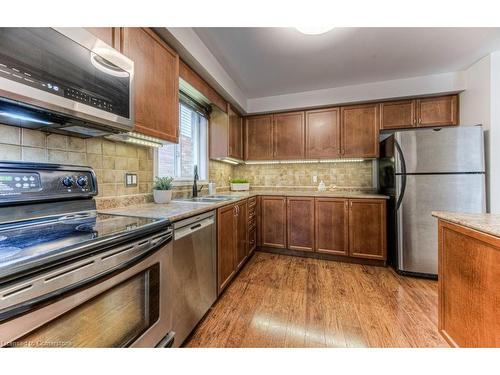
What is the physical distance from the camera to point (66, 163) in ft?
3.94

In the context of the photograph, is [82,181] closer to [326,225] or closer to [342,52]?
[342,52]

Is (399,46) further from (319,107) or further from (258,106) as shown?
(258,106)

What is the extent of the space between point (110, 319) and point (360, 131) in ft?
11.0

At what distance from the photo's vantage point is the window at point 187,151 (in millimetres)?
2146

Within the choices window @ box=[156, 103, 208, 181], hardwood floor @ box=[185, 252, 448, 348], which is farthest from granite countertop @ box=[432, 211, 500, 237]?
window @ box=[156, 103, 208, 181]

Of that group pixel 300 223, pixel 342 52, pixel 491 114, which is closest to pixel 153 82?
pixel 342 52

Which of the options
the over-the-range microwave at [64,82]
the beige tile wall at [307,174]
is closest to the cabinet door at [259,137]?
the beige tile wall at [307,174]

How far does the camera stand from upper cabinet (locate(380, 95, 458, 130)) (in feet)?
8.89

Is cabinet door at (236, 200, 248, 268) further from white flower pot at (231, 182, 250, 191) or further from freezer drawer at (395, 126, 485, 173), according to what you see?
freezer drawer at (395, 126, 485, 173)

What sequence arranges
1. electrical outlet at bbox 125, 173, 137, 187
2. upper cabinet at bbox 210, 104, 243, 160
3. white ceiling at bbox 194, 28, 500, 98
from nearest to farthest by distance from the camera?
electrical outlet at bbox 125, 173, 137, 187 < white ceiling at bbox 194, 28, 500, 98 < upper cabinet at bbox 210, 104, 243, 160

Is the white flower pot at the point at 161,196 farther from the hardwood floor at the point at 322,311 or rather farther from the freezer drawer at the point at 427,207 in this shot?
the freezer drawer at the point at 427,207

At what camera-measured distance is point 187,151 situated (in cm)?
258

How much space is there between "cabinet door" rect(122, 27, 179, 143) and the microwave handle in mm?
1234
